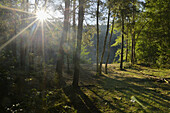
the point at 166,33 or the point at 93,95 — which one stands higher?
the point at 166,33

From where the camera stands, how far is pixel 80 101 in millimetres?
6332

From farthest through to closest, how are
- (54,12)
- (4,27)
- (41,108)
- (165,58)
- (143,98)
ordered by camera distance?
(54,12) < (4,27) < (165,58) < (143,98) < (41,108)

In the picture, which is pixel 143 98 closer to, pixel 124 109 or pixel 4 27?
pixel 124 109

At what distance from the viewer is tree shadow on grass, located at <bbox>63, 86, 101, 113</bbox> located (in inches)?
215

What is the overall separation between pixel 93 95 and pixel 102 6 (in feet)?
31.2

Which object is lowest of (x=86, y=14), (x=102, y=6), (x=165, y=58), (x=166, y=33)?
(x=165, y=58)

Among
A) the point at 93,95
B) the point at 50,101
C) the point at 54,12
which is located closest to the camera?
the point at 50,101

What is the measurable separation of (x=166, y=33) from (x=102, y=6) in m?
6.48

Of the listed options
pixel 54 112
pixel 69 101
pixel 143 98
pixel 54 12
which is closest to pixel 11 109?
pixel 54 112

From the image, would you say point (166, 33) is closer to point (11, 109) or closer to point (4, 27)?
point (11, 109)

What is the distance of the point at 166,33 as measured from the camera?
10.8 meters

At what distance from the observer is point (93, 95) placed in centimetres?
723

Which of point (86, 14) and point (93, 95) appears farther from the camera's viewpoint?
point (86, 14)

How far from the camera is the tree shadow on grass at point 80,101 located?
5.47m
